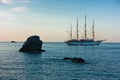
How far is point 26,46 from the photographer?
503 feet

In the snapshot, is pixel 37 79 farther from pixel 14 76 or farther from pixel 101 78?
pixel 101 78

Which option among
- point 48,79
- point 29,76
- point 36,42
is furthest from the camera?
point 36,42

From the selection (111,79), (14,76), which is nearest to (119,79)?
(111,79)

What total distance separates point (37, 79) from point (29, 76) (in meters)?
4.31

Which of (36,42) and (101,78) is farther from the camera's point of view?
(36,42)

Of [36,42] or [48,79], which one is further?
[36,42]

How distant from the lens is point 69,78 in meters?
56.1

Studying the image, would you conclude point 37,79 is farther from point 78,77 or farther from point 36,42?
point 36,42

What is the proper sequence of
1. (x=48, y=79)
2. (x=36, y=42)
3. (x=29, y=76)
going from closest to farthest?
(x=48, y=79)
(x=29, y=76)
(x=36, y=42)

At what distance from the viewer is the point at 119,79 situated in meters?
55.0

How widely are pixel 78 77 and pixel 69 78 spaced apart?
2408mm

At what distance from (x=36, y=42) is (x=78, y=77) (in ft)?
312

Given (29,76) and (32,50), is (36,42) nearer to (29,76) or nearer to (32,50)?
(32,50)

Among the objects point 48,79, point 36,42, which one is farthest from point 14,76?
point 36,42
